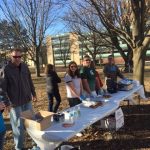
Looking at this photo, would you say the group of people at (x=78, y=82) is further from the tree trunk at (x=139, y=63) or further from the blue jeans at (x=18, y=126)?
the tree trunk at (x=139, y=63)

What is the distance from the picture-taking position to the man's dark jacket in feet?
19.2

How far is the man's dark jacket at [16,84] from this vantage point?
5.84m

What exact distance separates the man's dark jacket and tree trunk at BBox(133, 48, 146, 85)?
6583 millimetres

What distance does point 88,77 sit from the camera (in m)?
8.41


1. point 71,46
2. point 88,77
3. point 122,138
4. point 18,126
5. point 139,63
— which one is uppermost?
point 71,46

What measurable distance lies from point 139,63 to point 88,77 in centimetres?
422

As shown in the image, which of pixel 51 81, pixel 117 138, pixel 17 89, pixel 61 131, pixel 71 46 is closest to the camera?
pixel 61 131

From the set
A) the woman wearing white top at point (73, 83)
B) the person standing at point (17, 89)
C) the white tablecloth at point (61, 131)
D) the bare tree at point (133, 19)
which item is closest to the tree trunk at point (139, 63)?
the bare tree at point (133, 19)

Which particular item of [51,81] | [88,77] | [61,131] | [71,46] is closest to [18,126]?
[61,131]

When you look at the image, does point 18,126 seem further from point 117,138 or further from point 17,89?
point 117,138

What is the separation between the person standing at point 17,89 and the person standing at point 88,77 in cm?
214

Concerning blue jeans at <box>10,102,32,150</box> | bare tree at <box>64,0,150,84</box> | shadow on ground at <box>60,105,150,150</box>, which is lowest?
shadow on ground at <box>60,105,150,150</box>

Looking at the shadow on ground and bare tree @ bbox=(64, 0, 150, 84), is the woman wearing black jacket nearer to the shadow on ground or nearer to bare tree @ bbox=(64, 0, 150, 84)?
the shadow on ground

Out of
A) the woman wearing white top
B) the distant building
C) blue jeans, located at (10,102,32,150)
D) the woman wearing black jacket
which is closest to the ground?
blue jeans, located at (10,102,32,150)
